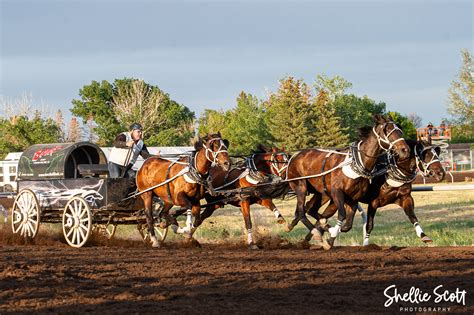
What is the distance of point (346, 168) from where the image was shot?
1534 cm

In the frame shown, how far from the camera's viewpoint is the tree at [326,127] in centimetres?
6191

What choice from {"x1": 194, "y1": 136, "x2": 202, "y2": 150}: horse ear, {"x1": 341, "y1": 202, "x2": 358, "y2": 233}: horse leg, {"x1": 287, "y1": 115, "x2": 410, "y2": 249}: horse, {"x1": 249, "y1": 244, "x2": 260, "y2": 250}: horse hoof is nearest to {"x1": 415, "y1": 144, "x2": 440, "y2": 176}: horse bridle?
{"x1": 287, "y1": 115, "x2": 410, "y2": 249}: horse

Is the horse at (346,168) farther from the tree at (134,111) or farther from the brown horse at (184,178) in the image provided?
the tree at (134,111)

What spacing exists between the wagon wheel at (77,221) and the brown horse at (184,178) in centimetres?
116

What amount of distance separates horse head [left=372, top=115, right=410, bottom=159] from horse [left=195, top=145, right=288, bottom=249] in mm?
2890

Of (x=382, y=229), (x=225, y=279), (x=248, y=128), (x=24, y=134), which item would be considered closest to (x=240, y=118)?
(x=248, y=128)

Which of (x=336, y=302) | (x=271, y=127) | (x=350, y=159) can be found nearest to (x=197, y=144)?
(x=350, y=159)

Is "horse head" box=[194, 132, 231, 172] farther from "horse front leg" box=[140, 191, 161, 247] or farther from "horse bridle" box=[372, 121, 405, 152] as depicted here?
"horse bridle" box=[372, 121, 405, 152]

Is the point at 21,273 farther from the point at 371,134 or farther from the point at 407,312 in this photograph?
the point at 371,134

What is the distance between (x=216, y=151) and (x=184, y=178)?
106 cm

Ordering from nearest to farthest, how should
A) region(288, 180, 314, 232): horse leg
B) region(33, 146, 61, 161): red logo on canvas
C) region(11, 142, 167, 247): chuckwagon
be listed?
region(288, 180, 314, 232): horse leg
region(11, 142, 167, 247): chuckwagon
region(33, 146, 61, 161): red logo on canvas

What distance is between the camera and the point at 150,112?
2625 inches

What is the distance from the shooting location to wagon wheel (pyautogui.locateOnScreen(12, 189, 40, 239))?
17.9m

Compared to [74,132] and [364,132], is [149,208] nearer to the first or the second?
[364,132]
